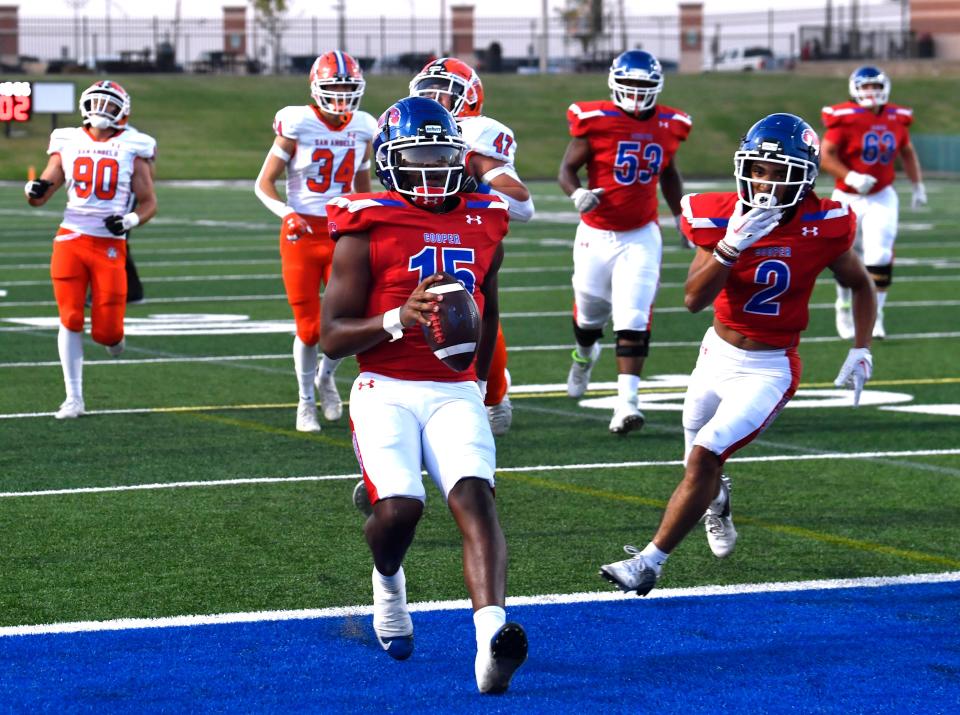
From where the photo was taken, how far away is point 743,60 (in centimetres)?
6712

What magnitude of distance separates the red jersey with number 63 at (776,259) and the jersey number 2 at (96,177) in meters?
4.55

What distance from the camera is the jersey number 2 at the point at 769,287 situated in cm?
585

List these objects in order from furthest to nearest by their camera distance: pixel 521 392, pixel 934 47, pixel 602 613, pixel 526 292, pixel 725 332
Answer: pixel 934 47, pixel 526 292, pixel 521 392, pixel 725 332, pixel 602 613

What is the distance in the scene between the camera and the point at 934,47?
62.8m

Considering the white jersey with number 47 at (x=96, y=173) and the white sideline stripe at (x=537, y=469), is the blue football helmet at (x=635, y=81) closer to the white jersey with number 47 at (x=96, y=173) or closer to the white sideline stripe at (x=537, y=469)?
the white sideline stripe at (x=537, y=469)

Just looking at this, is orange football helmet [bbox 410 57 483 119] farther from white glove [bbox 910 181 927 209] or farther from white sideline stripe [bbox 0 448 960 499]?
white glove [bbox 910 181 927 209]

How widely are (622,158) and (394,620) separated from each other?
5.09 m

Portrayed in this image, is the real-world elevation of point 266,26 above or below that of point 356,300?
above

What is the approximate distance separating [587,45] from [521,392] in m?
62.4

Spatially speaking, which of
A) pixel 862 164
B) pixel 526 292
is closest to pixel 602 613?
pixel 862 164

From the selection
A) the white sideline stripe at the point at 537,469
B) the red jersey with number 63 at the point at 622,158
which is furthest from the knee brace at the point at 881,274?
the white sideline stripe at the point at 537,469

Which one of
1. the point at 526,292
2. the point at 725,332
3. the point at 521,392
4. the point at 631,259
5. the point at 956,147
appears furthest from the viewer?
the point at 956,147

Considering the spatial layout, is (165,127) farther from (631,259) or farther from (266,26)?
(631,259)

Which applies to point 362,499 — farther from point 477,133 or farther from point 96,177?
point 96,177
